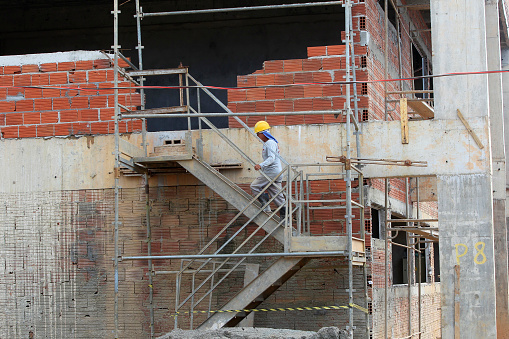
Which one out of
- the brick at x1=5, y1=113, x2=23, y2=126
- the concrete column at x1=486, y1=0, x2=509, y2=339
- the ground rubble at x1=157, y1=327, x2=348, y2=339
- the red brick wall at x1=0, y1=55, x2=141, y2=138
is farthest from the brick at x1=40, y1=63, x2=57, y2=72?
the concrete column at x1=486, y1=0, x2=509, y2=339

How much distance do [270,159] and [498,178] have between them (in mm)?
5859

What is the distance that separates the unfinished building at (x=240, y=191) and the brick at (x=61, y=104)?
1.0 inches

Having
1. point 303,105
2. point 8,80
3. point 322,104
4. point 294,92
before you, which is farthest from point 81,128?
point 322,104

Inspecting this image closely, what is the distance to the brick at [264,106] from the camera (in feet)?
41.1

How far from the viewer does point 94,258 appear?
12.6m

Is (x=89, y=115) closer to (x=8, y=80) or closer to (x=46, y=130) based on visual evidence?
(x=46, y=130)

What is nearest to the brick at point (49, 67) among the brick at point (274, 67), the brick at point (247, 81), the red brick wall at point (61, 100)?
the red brick wall at point (61, 100)

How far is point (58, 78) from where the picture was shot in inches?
517

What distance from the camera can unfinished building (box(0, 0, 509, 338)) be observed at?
11.2 meters

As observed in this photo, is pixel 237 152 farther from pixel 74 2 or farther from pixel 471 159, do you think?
pixel 74 2

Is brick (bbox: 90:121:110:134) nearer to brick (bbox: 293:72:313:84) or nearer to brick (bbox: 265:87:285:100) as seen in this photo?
brick (bbox: 265:87:285:100)

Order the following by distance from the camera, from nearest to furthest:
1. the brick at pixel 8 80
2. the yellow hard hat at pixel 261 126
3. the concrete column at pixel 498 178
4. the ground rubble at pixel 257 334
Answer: the ground rubble at pixel 257 334 < the yellow hard hat at pixel 261 126 < the brick at pixel 8 80 < the concrete column at pixel 498 178

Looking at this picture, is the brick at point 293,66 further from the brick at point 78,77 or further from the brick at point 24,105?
the brick at point 24,105

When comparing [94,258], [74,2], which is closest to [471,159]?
[94,258]
